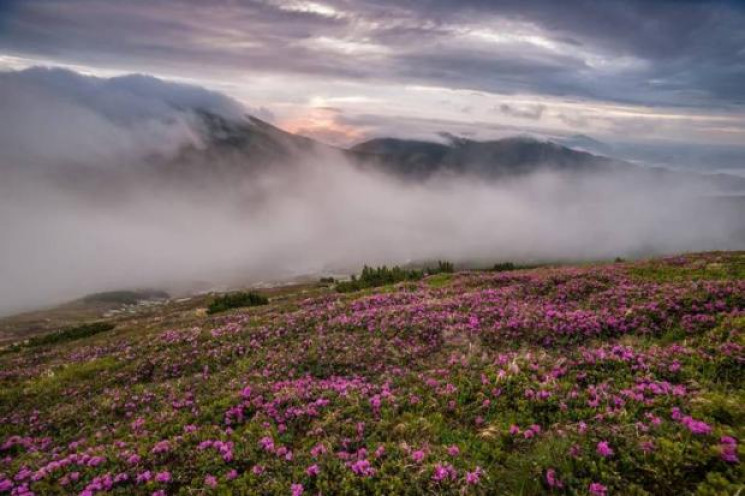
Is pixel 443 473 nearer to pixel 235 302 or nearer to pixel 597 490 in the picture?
pixel 597 490

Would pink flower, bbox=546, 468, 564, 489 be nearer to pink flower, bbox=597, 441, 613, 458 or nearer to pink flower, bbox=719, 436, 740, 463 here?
pink flower, bbox=597, 441, 613, 458

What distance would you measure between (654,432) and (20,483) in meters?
13.0

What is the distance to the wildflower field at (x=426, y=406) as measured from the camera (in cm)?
778

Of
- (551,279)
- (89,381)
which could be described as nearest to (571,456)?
(551,279)

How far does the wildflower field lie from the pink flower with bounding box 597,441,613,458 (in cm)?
9

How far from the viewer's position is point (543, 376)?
10.8m

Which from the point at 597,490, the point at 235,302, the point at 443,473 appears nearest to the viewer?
the point at 597,490

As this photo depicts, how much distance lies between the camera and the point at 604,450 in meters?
7.58

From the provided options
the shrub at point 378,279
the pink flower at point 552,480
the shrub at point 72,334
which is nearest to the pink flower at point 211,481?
the pink flower at point 552,480

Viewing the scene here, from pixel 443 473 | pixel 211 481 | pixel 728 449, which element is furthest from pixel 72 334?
pixel 728 449

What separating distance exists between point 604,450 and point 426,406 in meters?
4.09

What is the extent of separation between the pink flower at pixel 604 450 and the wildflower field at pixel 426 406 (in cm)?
9

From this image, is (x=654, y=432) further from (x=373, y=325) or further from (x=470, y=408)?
(x=373, y=325)

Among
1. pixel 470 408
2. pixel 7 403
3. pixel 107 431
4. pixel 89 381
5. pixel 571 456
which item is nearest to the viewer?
pixel 571 456
